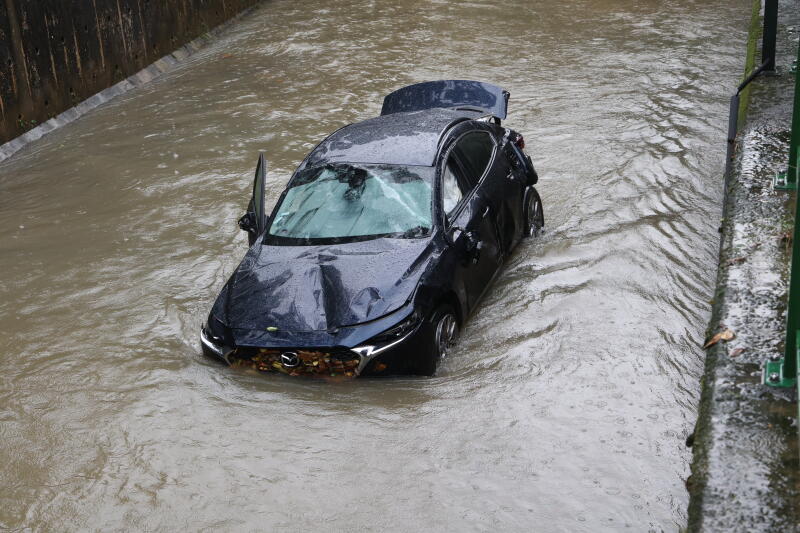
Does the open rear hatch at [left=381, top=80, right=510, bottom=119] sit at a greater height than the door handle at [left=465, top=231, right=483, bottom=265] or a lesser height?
greater

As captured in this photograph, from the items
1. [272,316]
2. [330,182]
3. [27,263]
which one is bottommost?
[27,263]

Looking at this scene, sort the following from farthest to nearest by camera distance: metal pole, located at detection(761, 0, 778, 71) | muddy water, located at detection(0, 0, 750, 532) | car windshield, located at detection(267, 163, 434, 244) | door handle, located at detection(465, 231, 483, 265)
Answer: metal pole, located at detection(761, 0, 778, 71) → door handle, located at detection(465, 231, 483, 265) → car windshield, located at detection(267, 163, 434, 244) → muddy water, located at detection(0, 0, 750, 532)

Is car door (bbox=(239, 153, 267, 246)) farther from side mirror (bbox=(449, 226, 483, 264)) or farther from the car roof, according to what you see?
side mirror (bbox=(449, 226, 483, 264))

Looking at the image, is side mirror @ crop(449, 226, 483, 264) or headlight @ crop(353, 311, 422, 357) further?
side mirror @ crop(449, 226, 483, 264)

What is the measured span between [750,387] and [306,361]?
9.19ft

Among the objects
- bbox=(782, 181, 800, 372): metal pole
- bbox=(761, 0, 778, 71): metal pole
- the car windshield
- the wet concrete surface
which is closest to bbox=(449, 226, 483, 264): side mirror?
the car windshield

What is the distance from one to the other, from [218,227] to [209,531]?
5.13 meters

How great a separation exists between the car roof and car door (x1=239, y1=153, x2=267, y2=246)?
2.05 feet

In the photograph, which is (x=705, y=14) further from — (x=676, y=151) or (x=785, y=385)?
(x=785, y=385)

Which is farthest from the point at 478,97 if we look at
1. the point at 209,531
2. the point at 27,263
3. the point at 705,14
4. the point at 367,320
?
the point at 705,14

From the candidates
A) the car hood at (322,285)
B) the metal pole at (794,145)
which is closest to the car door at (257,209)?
the car hood at (322,285)

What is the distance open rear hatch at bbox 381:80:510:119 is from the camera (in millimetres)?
9586

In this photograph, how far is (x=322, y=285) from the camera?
6840mm

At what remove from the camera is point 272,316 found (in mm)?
6719
